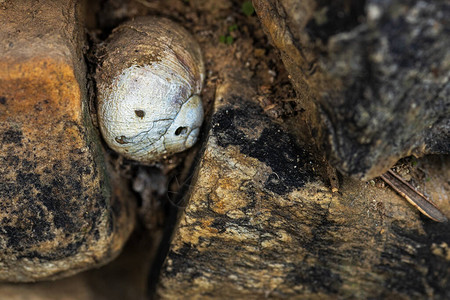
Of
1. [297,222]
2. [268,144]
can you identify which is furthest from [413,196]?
[268,144]

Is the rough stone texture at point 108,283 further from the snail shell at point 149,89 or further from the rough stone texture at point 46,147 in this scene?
the snail shell at point 149,89

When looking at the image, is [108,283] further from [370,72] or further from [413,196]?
[370,72]

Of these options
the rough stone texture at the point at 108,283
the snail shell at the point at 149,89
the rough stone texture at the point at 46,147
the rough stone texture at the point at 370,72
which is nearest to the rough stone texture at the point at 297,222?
the snail shell at the point at 149,89

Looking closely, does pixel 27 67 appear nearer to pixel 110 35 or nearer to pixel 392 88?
pixel 110 35

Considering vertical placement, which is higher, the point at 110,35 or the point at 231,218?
the point at 110,35

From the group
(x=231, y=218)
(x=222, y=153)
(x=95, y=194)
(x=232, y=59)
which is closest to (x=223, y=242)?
(x=231, y=218)

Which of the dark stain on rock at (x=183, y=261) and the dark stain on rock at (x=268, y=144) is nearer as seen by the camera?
the dark stain on rock at (x=268, y=144)
